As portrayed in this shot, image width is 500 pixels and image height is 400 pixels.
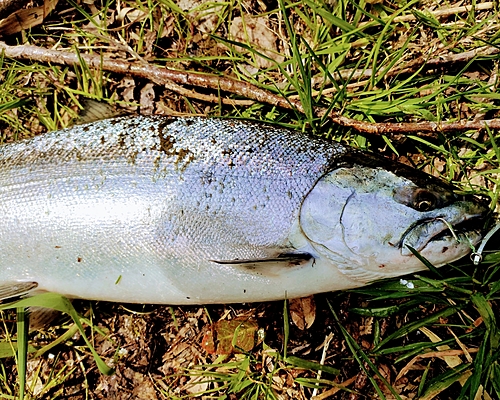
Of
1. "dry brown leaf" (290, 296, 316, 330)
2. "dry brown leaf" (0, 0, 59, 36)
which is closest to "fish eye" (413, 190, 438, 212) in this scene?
"dry brown leaf" (290, 296, 316, 330)

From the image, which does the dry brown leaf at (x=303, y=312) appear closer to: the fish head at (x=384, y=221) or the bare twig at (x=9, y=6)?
the fish head at (x=384, y=221)

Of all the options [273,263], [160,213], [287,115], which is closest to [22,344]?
[160,213]

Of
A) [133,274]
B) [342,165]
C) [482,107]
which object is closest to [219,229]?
[133,274]

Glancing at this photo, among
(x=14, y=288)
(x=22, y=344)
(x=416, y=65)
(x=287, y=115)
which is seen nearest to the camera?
(x=14, y=288)

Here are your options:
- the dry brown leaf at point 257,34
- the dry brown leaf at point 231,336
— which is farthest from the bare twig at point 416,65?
the dry brown leaf at point 231,336

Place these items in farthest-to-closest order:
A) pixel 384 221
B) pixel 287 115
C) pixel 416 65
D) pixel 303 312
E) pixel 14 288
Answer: pixel 287 115, pixel 416 65, pixel 303 312, pixel 14 288, pixel 384 221

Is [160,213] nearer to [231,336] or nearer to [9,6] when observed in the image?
[231,336]

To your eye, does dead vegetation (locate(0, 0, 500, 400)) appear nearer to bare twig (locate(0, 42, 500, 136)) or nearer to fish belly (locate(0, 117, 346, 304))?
bare twig (locate(0, 42, 500, 136))

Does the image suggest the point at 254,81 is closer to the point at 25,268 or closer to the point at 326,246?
the point at 326,246
